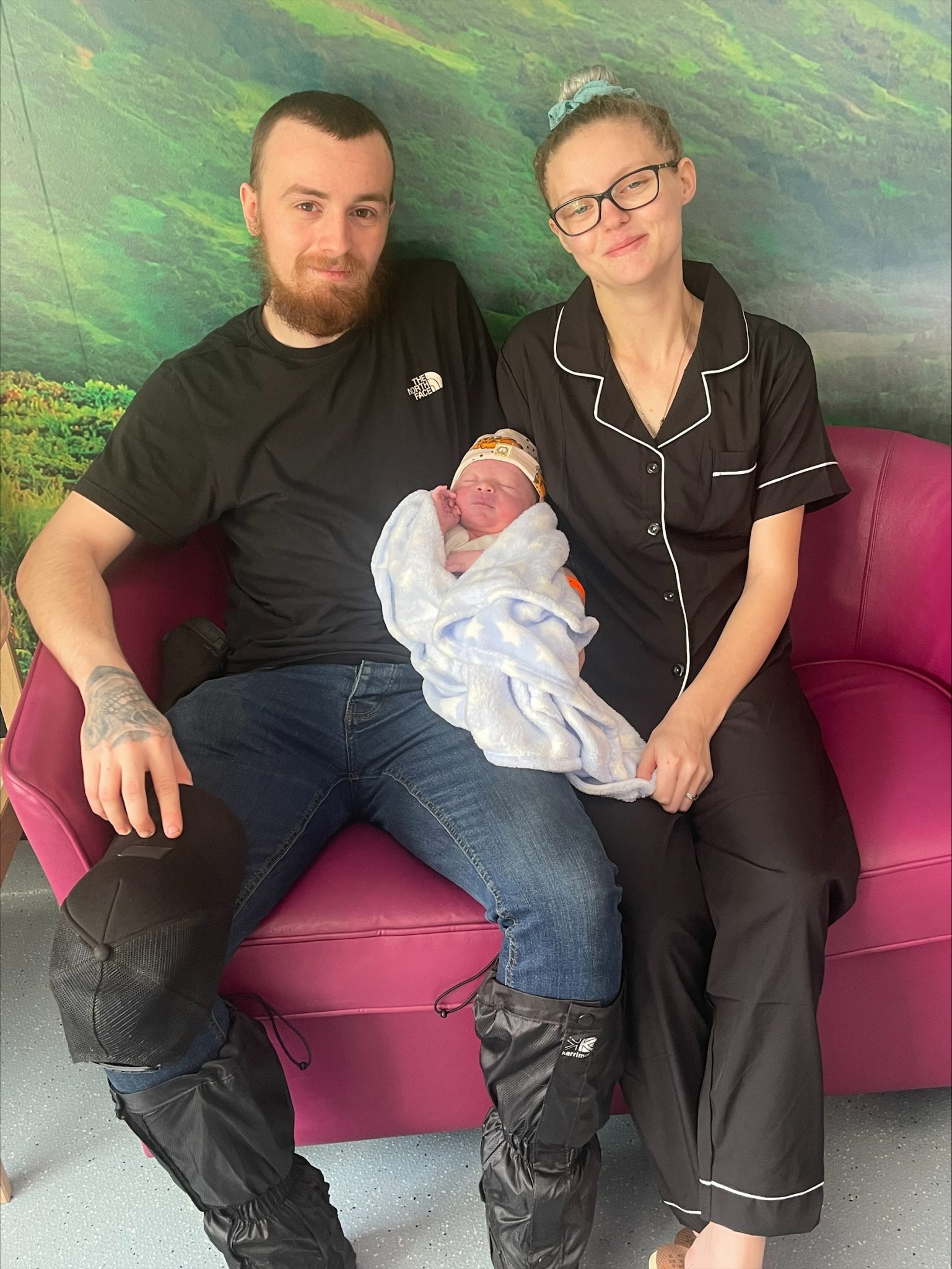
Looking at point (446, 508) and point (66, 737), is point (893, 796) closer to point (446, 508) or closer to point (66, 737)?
point (446, 508)

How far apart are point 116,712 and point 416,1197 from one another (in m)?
0.95

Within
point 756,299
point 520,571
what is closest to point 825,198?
point 756,299

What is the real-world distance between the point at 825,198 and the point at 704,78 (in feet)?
1.11

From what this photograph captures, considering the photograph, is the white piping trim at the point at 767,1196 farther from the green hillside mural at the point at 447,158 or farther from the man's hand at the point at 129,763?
the green hillside mural at the point at 447,158

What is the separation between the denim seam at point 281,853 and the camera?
1.54 m

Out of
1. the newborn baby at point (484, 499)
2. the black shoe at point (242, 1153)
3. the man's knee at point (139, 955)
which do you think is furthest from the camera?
the newborn baby at point (484, 499)

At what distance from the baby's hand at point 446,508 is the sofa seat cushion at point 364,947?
1.91ft

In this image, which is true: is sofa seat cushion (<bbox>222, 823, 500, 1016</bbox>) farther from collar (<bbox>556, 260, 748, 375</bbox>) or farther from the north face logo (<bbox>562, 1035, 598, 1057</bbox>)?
collar (<bbox>556, 260, 748, 375</bbox>)

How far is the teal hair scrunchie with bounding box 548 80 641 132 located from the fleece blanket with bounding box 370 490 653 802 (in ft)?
2.18

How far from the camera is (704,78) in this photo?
208cm

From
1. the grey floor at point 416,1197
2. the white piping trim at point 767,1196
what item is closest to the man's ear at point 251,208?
the grey floor at point 416,1197

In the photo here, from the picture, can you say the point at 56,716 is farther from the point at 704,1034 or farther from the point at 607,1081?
the point at 704,1034

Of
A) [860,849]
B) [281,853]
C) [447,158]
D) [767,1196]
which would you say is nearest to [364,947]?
[281,853]

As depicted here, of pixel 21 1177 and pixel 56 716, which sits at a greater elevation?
pixel 56 716
